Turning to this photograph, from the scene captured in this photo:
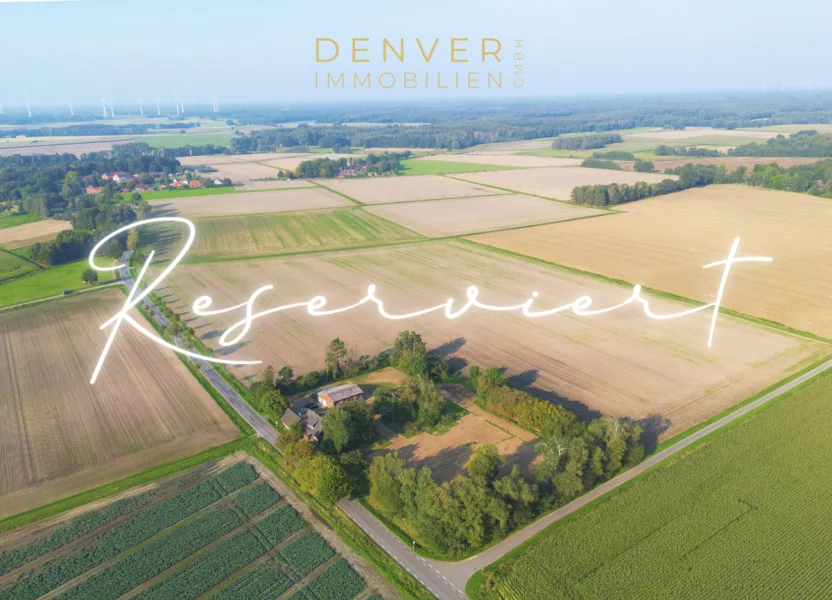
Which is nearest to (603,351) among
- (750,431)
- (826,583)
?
(750,431)

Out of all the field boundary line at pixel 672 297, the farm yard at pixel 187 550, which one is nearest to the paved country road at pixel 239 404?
the farm yard at pixel 187 550

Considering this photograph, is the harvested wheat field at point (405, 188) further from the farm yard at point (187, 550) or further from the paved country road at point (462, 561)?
the farm yard at point (187, 550)

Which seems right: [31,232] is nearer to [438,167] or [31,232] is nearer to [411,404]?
[411,404]

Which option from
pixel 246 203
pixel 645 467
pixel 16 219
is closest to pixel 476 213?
pixel 246 203

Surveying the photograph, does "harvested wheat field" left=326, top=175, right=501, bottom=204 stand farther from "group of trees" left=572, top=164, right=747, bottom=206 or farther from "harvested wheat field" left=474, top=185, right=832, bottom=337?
"harvested wheat field" left=474, top=185, right=832, bottom=337

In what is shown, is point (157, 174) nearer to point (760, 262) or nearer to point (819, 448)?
point (760, 262)
